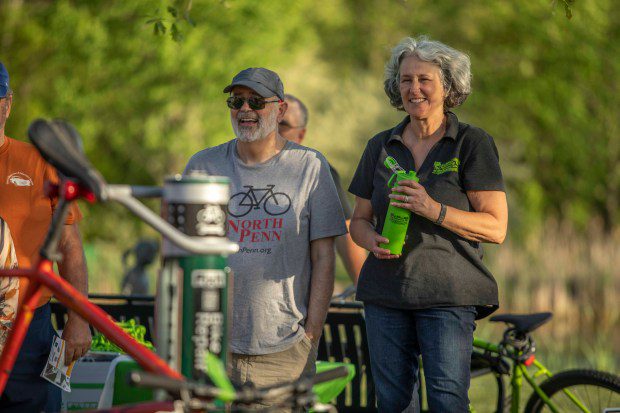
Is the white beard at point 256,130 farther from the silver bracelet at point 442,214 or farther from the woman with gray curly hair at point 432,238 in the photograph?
the silver bracelet at point 442,214

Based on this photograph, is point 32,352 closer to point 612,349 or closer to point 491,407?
point 491,407

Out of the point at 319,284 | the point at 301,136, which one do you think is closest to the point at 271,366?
the point at 319,284

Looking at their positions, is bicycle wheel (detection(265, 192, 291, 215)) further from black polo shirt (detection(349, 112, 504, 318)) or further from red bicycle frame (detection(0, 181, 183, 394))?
red bicycle frame (detection(0, 181, 183, 394))

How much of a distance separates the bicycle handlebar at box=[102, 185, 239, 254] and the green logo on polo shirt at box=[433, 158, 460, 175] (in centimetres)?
189

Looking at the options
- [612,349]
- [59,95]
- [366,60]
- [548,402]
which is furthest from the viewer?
[366,60]

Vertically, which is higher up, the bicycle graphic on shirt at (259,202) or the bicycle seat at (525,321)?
the bicycle graphic on shirt at (259,202)

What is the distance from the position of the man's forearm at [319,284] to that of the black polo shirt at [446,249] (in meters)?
0.19

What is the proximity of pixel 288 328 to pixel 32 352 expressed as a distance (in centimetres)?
105

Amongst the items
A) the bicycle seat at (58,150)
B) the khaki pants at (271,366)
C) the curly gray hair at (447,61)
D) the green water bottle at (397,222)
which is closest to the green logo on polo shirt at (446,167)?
the green water bottle at (397,222)

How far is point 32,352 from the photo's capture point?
13.5 feet

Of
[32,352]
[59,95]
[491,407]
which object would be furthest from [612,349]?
[59,95]

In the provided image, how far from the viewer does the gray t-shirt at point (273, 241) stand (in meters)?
4.44

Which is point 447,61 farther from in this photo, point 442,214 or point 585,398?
point 585,398

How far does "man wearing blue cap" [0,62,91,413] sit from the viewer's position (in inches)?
161
